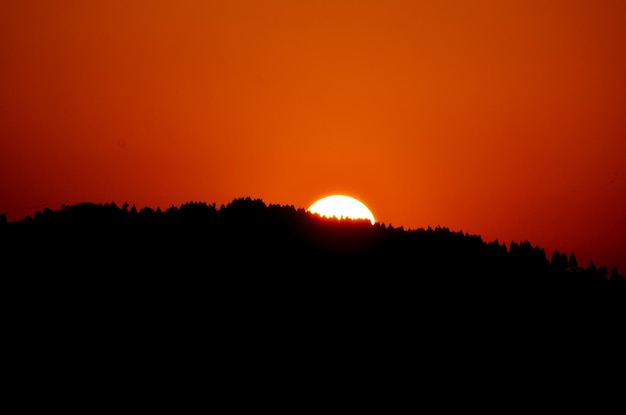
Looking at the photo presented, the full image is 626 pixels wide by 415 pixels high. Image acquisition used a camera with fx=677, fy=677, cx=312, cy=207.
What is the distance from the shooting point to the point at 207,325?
177 ft

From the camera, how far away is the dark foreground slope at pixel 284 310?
4931 centimetres

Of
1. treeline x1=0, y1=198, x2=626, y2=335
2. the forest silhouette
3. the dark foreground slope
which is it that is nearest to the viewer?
the dark foreground slope

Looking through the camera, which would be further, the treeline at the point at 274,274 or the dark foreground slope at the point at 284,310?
the treeline at the point at 274,274

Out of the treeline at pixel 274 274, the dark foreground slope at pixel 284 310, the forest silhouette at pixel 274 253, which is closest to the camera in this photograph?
the dark foreground slope at pixel 284 310

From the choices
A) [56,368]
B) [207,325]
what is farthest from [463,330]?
[56,368]

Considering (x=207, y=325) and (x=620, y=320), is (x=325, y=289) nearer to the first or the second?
(x=207, y=325)

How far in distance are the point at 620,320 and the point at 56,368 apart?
1932 inches

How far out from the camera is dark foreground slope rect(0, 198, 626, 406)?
49.3 m

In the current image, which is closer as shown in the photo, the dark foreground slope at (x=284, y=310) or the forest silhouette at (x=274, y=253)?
the dark foreground slope at (x=284, y=310)

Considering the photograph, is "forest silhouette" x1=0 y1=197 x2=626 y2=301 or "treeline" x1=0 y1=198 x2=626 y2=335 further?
"forest silhouette" x1=0 y1=197 x2=626 y2=301

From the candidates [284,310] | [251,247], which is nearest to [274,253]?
[251,247]

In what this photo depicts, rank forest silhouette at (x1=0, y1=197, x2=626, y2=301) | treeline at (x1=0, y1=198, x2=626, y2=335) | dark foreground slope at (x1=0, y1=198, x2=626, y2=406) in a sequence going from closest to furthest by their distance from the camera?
dark foreground slope at (x1=0, y1=198, x2=626, y2=406) → treeline at (x1=0, y1=198, x2=626, y2=335) → forest silhouette at (x1=0, y1=197, x2=626, y2=301)

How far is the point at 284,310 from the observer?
5609cm

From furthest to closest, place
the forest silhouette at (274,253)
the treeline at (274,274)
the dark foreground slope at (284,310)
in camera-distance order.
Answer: the forest silhouette at (274,253) → the treeline at (274,274) → the dark foreground slope at (284,310)
